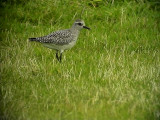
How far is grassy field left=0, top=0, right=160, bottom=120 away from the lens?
6473mm

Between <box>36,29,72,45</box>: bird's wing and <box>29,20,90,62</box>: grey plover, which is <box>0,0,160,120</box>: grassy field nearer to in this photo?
<box>29,20,90,62</box>: grey plover

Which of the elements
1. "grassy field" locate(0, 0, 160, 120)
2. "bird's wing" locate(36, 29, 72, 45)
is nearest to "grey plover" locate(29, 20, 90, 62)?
"bird's wing" locate(36, 29, 72, 45)

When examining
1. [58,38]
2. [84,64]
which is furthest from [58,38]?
[84,64]

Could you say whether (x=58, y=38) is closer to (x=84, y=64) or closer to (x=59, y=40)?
(x=59, y=40)

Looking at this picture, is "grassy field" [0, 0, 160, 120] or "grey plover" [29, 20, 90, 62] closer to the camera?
"grassy field" [0, 0, 160, 120]

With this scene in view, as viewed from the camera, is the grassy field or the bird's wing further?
the bird's wing

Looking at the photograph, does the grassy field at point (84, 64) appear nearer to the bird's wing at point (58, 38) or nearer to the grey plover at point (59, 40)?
the grey plover at point (59, 40)

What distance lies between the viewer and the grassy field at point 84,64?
21.2 feet

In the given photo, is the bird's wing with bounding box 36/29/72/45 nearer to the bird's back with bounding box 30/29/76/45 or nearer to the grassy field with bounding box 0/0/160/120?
the bird's back with bounding box 30/29/76/45

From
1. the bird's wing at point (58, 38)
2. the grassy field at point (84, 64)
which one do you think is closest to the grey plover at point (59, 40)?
the bird's wing at point (58, 38)

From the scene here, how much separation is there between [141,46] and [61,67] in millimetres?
2666

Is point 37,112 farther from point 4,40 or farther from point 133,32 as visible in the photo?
point 133,32

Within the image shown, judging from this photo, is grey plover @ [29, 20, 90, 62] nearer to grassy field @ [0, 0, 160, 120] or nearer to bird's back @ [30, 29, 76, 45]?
bird's back @ [30, 29, 76, 45]

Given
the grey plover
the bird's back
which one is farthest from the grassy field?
the bird's back
